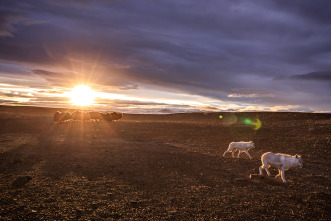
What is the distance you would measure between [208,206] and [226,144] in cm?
1463

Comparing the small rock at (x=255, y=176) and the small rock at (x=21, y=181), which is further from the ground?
the small rock at (x=21, y=181)

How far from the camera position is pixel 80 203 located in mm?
6691

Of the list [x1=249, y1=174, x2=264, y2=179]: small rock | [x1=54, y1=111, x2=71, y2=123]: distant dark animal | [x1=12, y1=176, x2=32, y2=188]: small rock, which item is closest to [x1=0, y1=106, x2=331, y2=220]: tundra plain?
[x1=12, y1=176, x2=32, y2=188]: small rock

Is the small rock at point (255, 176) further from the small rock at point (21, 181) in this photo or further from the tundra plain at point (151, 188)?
the small rock at point (21, 181)

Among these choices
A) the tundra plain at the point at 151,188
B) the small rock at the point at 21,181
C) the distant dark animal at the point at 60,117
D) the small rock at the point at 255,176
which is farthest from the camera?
the distant dark animal at the point at 60,117

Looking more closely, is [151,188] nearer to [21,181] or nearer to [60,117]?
[21,181]

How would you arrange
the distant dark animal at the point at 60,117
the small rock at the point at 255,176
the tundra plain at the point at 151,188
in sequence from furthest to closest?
the distant dark animal at the point at 60,117
the small rock at the point at 255,176
the tundra plain at the point at 151,188

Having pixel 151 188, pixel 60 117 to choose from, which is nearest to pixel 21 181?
pixel 151 188

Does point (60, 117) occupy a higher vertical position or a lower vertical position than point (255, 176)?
higher

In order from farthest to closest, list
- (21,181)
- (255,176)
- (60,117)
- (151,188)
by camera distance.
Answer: (60,117), (255,176), (21,181), (151,188)

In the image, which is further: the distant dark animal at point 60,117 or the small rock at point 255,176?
the distant dark animal at point 60,117

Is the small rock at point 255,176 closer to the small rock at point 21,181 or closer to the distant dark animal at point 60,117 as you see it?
A: the small rock at point 21,181

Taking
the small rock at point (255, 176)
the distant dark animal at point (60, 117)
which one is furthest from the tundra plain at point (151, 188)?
the distant dark animal at point (60, 117)

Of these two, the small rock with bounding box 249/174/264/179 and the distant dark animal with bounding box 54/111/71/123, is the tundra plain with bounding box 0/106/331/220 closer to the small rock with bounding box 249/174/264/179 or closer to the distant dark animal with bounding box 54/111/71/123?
the small rock with bounding box 249/174/264/179
